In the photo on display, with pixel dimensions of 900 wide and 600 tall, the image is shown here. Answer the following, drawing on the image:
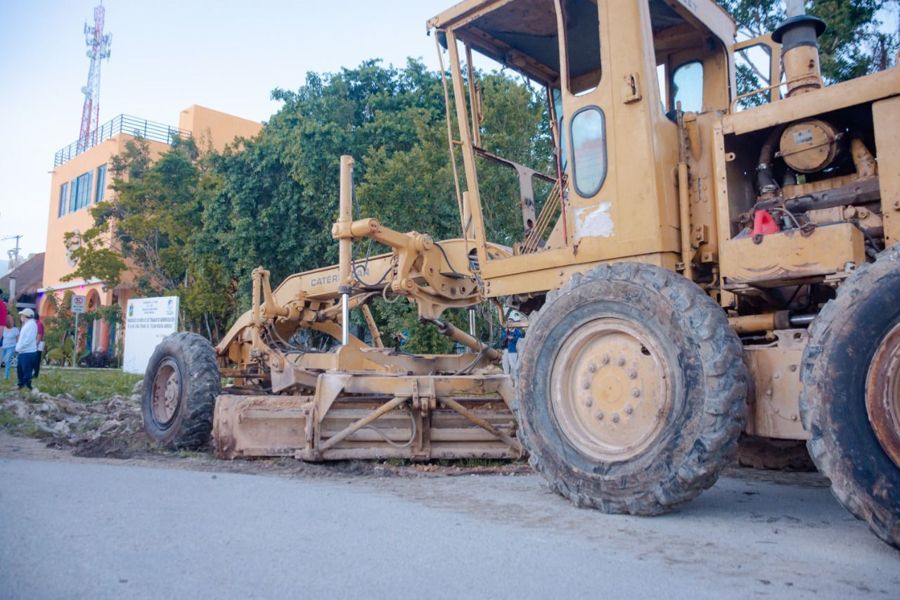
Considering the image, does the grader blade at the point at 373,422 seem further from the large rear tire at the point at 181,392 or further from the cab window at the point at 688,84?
the cab window at the point at 688,84

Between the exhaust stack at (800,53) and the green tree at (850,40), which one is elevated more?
the green tree at (850,40)

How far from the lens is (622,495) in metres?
3.85

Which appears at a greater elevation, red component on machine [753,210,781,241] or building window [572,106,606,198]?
building window [572,106,606,198]

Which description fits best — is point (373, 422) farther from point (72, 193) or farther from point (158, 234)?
point (72, 193)

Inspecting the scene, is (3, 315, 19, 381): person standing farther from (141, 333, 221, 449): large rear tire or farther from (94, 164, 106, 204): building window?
(94, 164, 106, 204): building window

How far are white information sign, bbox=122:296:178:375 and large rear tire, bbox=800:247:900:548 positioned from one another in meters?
18.9

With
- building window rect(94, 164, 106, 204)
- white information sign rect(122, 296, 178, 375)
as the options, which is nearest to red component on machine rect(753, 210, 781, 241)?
white information sign rect(122, 296, 178, 375)

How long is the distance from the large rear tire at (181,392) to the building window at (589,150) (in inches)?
161

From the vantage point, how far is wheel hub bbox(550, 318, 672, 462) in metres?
3.94

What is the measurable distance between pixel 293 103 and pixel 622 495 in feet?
55.6

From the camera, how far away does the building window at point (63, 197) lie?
108ft

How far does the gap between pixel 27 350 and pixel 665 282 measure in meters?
12.5

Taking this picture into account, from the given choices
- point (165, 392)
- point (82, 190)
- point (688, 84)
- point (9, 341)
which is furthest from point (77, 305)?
point (688, 84)

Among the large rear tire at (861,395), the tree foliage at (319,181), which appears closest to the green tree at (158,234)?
the tree foliage at (319,181)
